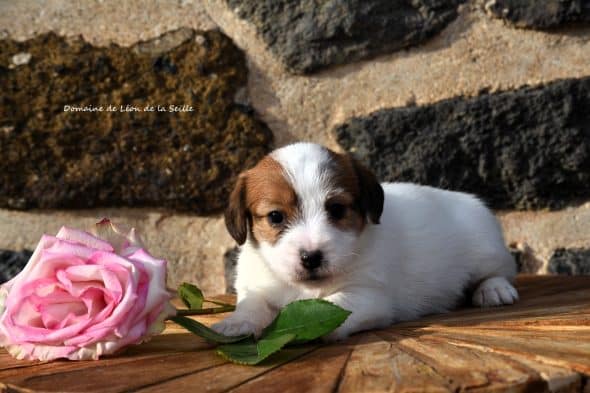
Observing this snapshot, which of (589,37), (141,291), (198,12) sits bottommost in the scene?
(141,291)

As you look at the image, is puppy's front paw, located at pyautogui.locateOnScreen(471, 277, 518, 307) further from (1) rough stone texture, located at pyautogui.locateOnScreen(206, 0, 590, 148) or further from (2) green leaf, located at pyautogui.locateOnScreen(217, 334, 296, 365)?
(2) green leaf, located at pyautogui.locateOnScreen(217, 334, 296, 365)

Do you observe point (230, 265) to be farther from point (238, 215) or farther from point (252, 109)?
point (252, 109)

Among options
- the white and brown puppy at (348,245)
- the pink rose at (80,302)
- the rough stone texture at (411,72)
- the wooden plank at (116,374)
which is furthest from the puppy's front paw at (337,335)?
the rough stone texture at (411,72)

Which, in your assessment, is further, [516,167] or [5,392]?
[516,167]

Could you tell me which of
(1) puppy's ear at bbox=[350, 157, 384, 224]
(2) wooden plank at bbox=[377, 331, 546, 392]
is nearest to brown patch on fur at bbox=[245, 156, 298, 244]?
(1) puppy's ear at bbox=[350, 157, 384, 224]

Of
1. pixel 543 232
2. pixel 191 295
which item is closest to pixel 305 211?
pixel 191 295

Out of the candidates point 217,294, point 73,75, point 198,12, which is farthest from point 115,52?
point 217,294

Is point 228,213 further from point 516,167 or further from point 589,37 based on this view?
point 589,37
